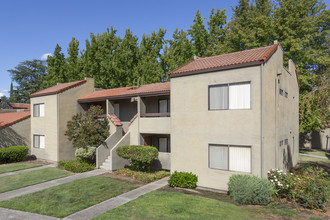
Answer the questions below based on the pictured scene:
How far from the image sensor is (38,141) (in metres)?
24.4

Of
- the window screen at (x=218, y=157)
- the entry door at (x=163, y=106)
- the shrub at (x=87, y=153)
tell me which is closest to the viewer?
the window screen at (x=218, y=157)

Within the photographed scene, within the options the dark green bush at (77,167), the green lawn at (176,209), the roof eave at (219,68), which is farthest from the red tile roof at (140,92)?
the green lawn at (176,209)

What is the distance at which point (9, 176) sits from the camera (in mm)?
16734

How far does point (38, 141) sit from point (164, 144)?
1411 cm

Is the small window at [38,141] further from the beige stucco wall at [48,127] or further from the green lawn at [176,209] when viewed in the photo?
the green lawn at [176,209]

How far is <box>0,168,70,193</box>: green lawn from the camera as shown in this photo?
14.3 metres

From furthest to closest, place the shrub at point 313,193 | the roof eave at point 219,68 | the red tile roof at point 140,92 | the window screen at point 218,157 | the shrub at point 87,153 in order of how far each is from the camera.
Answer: the shrub at point 87,153 → the red tile roof at point 140,92 → the window screen at point 218,157 → the roof eave at point 219,68 → the shrub at point 313,193

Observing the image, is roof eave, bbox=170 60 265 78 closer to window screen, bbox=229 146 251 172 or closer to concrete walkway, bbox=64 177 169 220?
window screen, bbox=229 146 251 172

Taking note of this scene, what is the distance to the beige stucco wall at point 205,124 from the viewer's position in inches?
480

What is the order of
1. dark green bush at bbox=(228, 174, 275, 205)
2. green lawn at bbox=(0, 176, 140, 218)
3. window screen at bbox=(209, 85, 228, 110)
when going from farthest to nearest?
window screen at bbox=(209, 85, 228, 110) → dark green bush at bbox=(228, 174, 275, 205) → green lawn at bbox=(0, 176, 140, 218)

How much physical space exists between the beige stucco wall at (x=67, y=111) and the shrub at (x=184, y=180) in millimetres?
12874

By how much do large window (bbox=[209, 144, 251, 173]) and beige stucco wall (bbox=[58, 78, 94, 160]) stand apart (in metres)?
14.9

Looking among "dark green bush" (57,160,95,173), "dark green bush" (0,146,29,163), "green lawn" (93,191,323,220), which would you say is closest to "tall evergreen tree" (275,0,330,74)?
"green lawn" (93,191,323,220)

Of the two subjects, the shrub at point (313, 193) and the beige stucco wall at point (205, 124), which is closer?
the shrub at point (313, 193)
